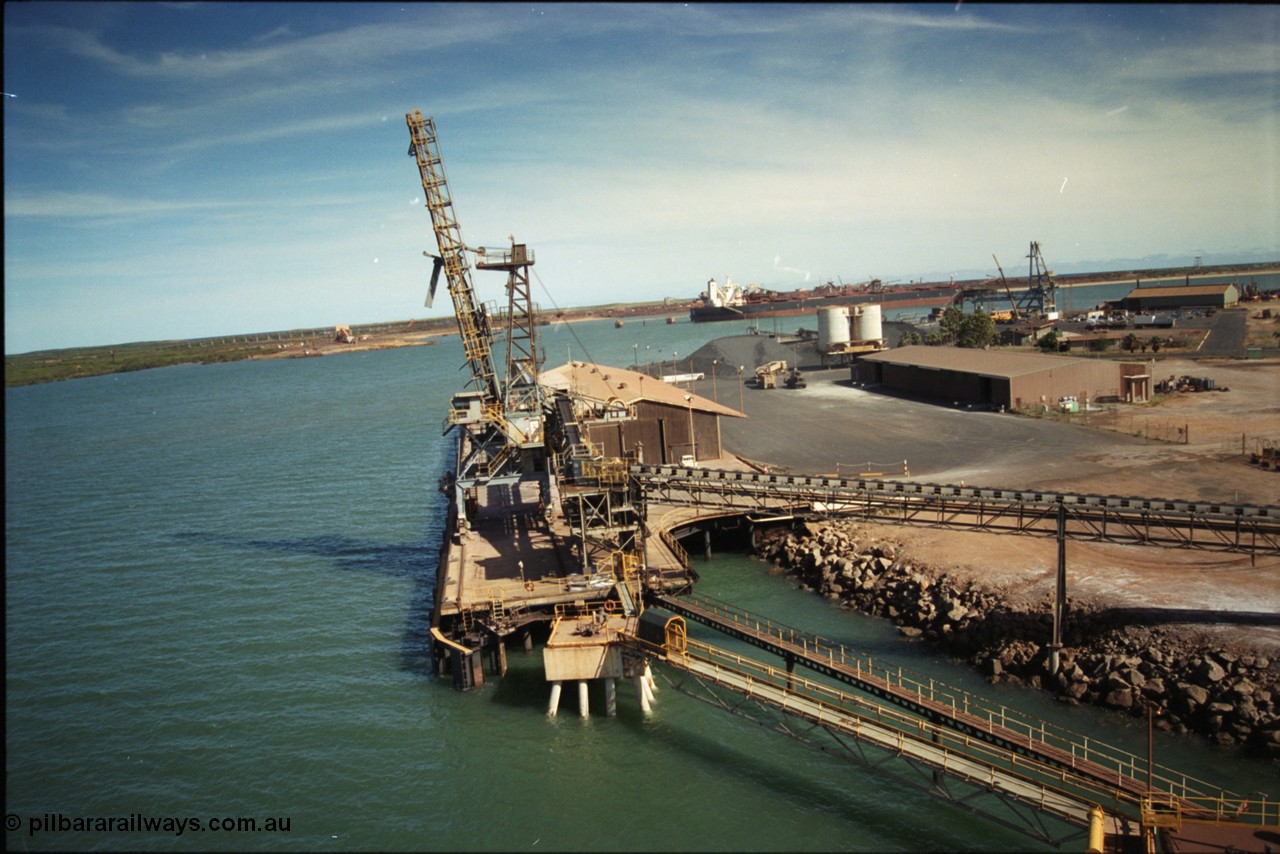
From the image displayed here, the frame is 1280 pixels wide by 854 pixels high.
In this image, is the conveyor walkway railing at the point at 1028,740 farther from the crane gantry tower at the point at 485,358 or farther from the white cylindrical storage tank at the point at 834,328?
the white cylindrical storage tank at the point at 834,328

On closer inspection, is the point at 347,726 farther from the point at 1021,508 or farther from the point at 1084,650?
the point at 1084,650

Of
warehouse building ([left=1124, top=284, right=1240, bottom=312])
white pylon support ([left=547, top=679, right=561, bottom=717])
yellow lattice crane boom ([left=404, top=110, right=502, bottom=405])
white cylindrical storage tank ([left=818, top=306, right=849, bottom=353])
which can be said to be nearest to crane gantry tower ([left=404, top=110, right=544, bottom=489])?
yellow lattice crane boom ([left=404, top=110, right=502, bottom=405])

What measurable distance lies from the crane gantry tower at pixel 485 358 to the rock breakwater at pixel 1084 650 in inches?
527

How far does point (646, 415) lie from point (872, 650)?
19.9 meters

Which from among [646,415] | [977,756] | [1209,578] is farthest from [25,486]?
[1209,578]

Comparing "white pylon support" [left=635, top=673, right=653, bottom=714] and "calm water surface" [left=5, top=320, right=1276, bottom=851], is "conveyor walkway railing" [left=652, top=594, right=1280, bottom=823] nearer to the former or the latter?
"calm water surface" [left=5, top=320, right=1276, bottom=851]

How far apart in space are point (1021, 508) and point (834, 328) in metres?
63.7

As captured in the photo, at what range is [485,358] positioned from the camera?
124 feet

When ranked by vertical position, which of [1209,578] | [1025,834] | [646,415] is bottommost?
[1025,834]

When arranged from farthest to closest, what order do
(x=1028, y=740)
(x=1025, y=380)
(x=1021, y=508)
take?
1. (x=1025, y=380)
2. (x=1021, y=508)
3. (x=1028, y=740)

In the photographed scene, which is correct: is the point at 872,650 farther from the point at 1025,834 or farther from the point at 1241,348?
the point at 1241,348

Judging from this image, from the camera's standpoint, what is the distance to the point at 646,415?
141ft

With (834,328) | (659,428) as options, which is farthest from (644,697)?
(834,328)

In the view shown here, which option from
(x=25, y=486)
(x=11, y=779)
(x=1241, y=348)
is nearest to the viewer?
(x=11, y=779)
